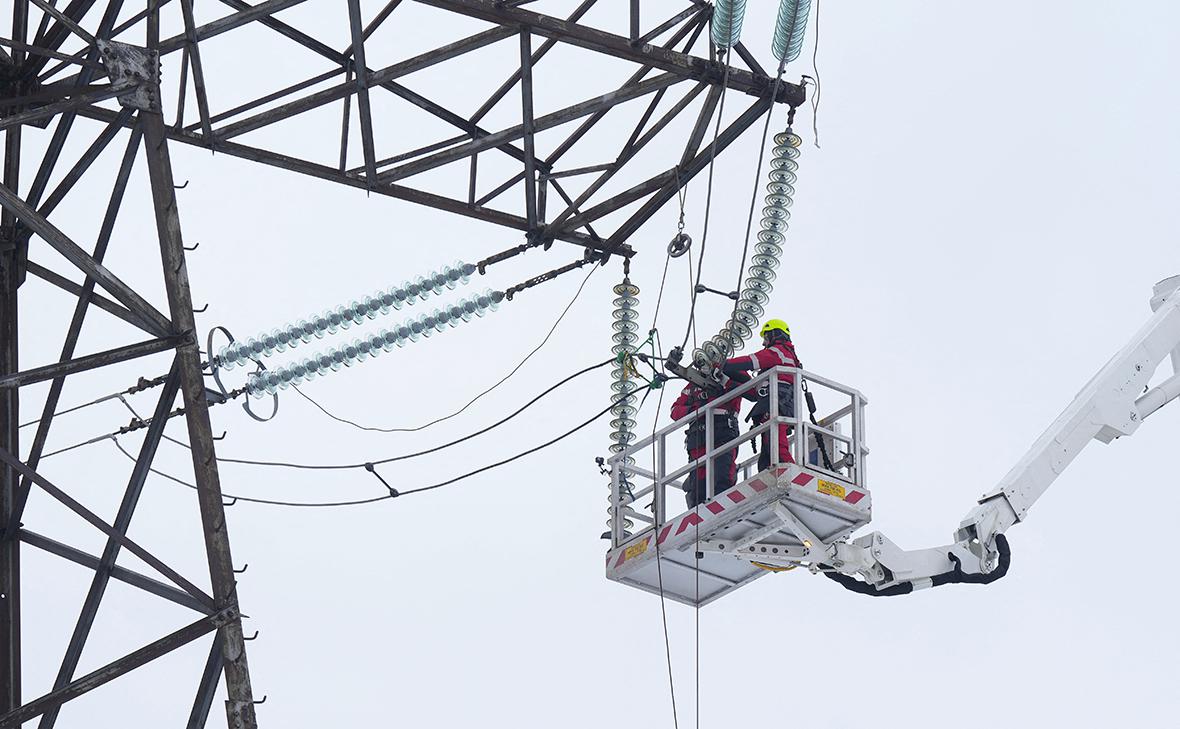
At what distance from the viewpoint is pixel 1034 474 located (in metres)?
21.0

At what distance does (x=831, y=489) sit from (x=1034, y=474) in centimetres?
383

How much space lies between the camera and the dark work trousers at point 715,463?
18906mm

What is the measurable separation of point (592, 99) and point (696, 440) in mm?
3583

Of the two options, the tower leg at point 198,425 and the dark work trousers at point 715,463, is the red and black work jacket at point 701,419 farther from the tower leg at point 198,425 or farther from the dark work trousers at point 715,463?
the tower leg at point 198,425

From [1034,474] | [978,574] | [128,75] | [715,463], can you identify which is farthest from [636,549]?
[128,75]

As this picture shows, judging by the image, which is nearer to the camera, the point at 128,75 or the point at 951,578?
the point at 128,75

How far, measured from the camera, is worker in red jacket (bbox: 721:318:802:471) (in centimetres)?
1828

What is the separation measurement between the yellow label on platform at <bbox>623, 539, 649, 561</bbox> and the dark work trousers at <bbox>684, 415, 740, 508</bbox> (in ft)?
2.03

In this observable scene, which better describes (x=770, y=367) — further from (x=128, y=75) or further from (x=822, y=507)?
(x=128, y=75)

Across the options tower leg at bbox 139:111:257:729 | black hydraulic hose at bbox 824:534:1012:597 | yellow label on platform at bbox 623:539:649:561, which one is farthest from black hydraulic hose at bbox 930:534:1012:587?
tower leg at bbox 139:111:257:729

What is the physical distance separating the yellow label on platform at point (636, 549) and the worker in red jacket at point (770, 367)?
1686 millimetres

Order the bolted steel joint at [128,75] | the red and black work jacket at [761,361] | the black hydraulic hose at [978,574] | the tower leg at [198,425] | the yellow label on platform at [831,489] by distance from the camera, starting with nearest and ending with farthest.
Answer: the tower leg at [198,425]
the bolted steel joint at [128,75]
the yellow label on platform at [831,489]
the red and black work jacket at [761,361]
the black hydraulic hose at [978,574]

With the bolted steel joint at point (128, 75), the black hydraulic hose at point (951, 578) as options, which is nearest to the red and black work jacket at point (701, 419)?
the black hydraulic hose at point (951, 578)

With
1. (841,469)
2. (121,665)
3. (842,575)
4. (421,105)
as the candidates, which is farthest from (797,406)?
(121,665)
